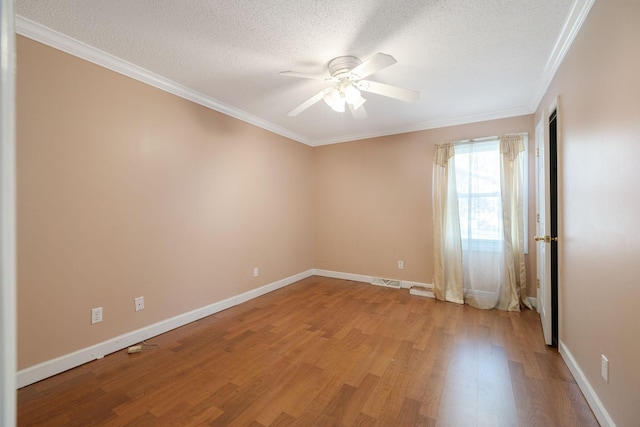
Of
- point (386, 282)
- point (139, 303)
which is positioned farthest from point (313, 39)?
point (386, 282)

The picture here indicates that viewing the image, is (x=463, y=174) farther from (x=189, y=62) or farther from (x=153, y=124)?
(x=153, y=124)

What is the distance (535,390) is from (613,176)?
146 centimetres

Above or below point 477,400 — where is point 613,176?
above

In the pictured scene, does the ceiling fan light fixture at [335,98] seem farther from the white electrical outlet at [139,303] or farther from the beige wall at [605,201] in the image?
the white electrical outlet at [139,303]

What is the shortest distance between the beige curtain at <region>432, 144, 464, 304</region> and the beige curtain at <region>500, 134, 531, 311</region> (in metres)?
0.53

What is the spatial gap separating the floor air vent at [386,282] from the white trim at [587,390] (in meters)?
2.09

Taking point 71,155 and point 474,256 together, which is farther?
point 474,256

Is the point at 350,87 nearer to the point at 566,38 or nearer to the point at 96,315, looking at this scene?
the point at 566,38

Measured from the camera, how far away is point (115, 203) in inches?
91.0

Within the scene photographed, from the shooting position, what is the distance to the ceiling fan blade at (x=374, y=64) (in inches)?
69.1

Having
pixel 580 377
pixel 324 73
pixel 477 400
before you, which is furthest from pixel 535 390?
pixel 324 73

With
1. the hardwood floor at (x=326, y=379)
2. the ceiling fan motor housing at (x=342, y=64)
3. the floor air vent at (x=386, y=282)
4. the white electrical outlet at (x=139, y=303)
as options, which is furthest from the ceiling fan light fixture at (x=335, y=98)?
the floor air vent at (x=386, y=282)

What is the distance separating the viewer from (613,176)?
4.57ft

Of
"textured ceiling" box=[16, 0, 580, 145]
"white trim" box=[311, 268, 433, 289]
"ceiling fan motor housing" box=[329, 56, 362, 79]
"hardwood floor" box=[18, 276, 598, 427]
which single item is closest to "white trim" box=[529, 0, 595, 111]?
"textured ceiling" box=[16, 0, 580, 145]
